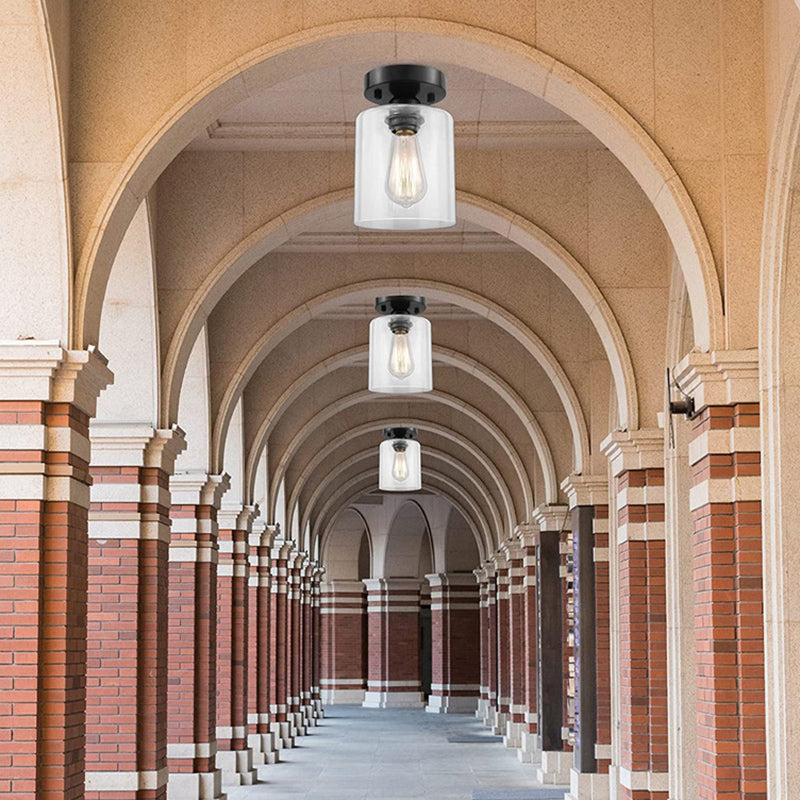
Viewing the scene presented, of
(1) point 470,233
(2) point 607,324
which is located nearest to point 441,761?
(1) point 470,233

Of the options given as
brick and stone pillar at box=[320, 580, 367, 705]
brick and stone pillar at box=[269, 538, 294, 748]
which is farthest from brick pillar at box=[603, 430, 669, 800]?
brick and stone pillar at box=[320, 580, 367, 705]

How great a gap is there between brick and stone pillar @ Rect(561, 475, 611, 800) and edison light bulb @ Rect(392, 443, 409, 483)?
4.48 m

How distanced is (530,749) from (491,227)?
11277mm

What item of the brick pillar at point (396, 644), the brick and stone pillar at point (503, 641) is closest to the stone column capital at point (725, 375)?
the brick and stone pillar at point (503, 641)

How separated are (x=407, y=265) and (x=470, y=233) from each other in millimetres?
986

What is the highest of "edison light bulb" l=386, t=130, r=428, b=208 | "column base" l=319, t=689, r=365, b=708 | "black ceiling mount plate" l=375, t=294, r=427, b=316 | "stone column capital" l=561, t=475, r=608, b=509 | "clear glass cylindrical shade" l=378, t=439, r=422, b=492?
"black ceiling mount plate" l=375, t=294, r=427, b=316

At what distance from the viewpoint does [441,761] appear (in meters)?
22.2

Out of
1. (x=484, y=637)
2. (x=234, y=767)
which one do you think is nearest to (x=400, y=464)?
(x=234, y=767)

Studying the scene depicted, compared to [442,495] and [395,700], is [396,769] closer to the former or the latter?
[442,495]

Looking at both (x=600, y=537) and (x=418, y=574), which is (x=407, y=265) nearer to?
(x=600, y=537)

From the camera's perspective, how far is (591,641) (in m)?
14.3

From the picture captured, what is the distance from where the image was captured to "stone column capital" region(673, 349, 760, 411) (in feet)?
26.0

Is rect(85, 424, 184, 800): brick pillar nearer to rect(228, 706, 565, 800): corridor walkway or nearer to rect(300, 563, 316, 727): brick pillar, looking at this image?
rect(228, 706, 565, 800): corridor walkway

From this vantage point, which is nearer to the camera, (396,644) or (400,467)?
(400,467)
